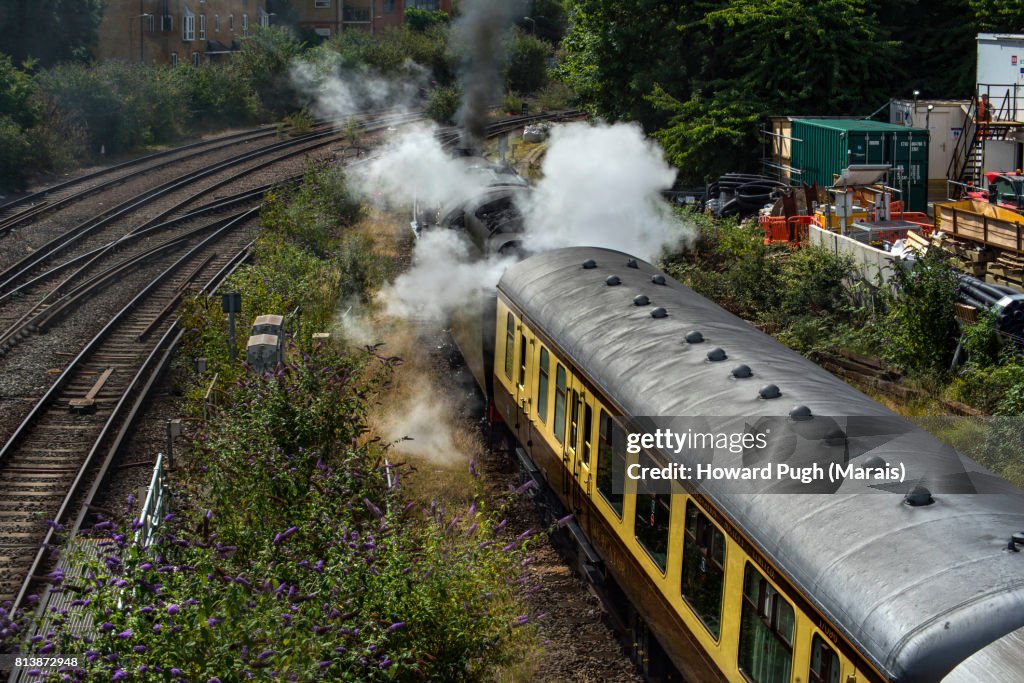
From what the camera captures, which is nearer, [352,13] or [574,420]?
[574,420]

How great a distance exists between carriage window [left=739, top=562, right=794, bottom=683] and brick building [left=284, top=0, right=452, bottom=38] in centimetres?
6901

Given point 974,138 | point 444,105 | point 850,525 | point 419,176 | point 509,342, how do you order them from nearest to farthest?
point 850,525
point 509,342
point 419,176
point 974,138
point 444,105

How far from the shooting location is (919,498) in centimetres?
511

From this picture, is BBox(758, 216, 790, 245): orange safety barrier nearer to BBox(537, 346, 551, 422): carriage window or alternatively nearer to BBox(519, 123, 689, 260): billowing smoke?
BBox(519, 123, 689, 260): billowing smoke

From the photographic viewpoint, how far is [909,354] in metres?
14.9

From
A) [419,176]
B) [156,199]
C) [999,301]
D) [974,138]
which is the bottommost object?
[999,301]

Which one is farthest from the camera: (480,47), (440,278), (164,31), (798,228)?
(164,31)

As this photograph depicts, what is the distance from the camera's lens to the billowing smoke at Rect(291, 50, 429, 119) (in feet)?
169

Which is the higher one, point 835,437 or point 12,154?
point 12,154

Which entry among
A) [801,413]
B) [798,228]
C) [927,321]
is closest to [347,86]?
[798,228]

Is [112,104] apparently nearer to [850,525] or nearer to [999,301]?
[999,301]

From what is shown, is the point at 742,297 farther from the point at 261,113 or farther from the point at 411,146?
the point at 261,113

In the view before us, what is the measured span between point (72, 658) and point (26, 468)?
8541mm

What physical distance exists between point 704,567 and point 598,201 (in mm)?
9562
